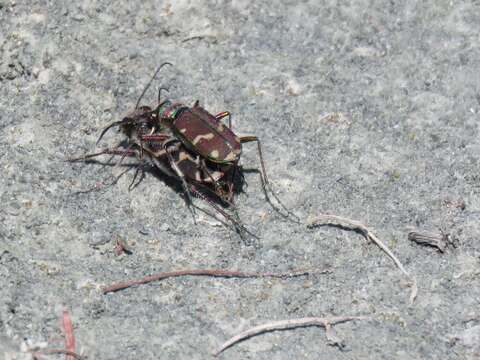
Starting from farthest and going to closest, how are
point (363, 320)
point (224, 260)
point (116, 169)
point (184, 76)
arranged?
1. point (184, 76)
2. point (116, 169)
3. point (224, 260)
4. point (363, 320)

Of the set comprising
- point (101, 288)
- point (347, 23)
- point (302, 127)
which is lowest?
point (101, 288)

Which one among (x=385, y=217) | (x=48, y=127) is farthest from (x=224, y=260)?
(x=48, y=127)

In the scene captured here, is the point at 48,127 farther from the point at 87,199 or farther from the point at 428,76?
the point at 428,76

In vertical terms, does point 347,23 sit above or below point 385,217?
above

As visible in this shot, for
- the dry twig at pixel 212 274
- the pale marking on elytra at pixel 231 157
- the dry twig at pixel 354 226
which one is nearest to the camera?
the dry twig at pixel 212 274

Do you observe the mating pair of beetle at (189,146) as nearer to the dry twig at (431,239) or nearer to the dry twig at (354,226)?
the dry twig at (354,226)

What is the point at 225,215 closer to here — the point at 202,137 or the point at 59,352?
the point at 202,137

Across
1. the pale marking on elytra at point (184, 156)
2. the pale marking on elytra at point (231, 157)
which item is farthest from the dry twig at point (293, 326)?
the pale marking on elytra at point (184, 156)

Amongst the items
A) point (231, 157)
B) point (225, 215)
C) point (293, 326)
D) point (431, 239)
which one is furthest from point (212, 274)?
point (431, 239)
